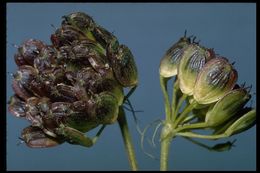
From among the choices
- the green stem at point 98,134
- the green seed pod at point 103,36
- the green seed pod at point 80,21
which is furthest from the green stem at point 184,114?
the green seed pod at point 80,21

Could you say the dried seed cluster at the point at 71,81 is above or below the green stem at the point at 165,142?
above

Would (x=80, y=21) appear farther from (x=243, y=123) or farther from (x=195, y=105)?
(x=243, y=123)

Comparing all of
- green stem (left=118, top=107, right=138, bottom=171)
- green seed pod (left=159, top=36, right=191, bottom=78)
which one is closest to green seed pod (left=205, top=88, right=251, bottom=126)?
green seed pod (left=159, top=36, right=191, bottom=78)

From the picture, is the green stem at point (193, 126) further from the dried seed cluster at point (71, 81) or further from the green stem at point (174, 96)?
the dried seed cluster at point (71, 81)

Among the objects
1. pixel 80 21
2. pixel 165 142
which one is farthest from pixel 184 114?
pixel 80 21

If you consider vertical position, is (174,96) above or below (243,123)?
above

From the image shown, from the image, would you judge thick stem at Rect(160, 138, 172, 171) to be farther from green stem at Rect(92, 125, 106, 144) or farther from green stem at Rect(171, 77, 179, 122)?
green stem at Rect(92, 125, 106, 144)
